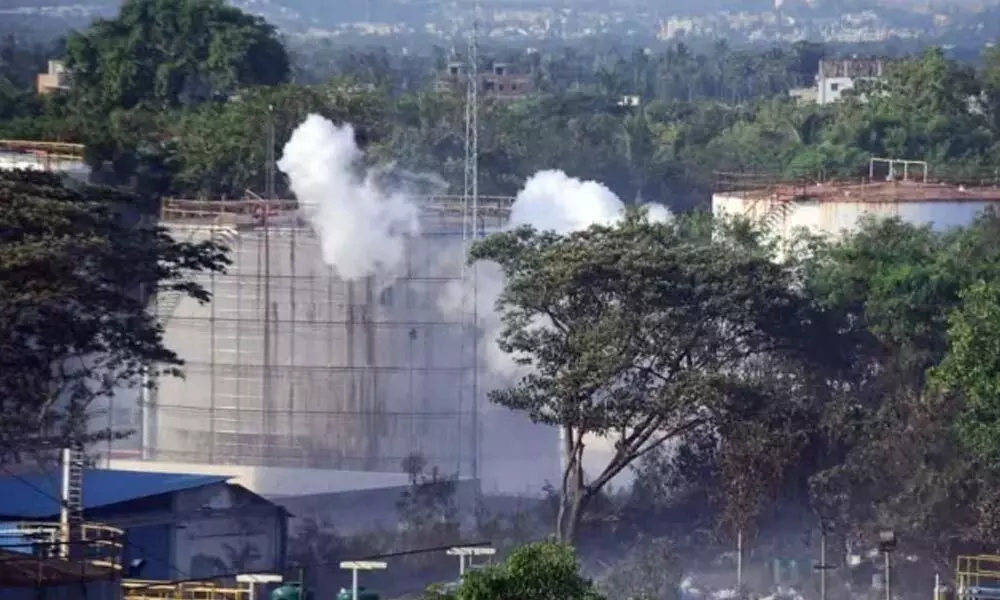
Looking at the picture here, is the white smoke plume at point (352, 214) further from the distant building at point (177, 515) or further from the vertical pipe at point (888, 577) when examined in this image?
the vertical pipe at point (888, 577)

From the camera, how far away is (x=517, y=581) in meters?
13.0

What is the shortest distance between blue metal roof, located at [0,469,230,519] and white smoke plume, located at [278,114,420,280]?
4.60 meters

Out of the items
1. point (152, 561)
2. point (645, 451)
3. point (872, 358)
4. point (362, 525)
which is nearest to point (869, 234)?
point (872, 358)

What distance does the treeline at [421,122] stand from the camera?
3881cm

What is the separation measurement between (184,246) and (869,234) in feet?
26.0

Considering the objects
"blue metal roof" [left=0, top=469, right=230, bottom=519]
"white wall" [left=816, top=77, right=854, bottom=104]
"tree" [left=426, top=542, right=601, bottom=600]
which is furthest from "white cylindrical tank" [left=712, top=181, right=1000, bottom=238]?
"white wall" [left=816, top=77, right=854, bottom=104]

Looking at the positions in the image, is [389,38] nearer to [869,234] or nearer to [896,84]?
[896,84]

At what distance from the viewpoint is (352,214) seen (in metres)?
29.6

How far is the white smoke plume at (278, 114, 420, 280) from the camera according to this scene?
2902cm

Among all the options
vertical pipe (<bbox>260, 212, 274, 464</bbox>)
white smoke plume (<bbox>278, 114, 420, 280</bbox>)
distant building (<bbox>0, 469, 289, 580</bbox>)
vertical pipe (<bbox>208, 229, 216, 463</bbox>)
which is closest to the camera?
distant building (<bbox>0, 469, 289, 580</bbox>)

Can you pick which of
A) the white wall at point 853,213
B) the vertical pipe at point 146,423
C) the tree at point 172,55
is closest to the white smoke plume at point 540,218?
the white wall at point 853,213

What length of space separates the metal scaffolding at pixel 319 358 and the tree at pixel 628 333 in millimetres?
2059

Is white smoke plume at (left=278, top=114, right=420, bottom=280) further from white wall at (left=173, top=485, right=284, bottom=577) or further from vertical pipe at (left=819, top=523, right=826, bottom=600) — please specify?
vertical pipe at (left=819, top=523, right=826, bottom=600)

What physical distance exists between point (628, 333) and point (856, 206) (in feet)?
22.0
